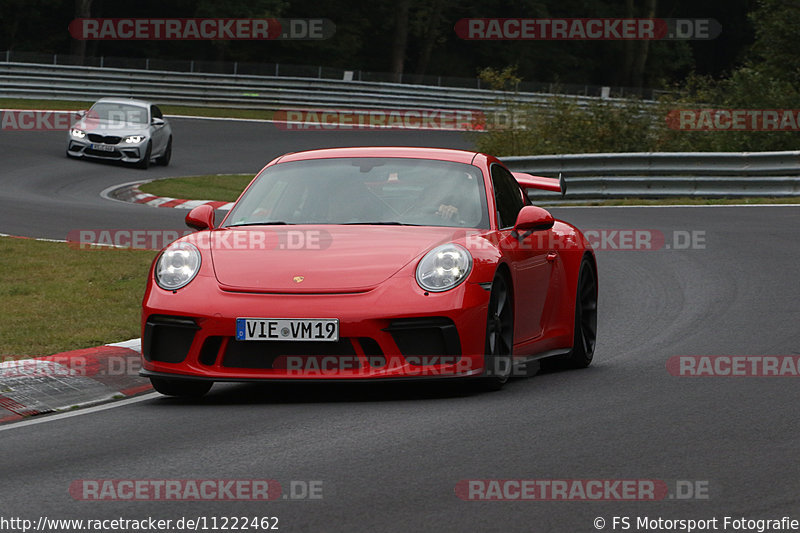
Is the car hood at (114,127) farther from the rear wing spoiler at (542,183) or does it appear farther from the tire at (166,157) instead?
the rear wing spoiler at (542,183)

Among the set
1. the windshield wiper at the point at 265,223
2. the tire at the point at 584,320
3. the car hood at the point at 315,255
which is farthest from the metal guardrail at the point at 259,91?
the car hood at the point at 315,255

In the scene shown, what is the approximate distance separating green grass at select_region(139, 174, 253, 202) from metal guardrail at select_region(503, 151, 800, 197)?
5.71 m

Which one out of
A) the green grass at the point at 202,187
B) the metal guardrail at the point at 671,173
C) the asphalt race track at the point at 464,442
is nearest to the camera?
the asphalt race track at the point at 464,442

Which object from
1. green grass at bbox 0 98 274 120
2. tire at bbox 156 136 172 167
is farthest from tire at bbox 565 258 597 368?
green grass at bbox 0 98 274 120

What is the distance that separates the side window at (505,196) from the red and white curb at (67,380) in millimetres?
2318

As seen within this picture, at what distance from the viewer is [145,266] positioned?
13.0m

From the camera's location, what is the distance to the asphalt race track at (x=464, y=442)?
4875 millimetres

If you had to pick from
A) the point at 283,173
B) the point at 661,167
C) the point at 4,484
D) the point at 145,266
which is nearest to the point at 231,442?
the point at 4,484

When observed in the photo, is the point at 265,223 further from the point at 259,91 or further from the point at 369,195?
the point at 259,91

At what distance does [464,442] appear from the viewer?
6016mm

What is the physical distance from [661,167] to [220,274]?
1599 cm

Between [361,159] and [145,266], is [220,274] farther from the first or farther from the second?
[145,266]

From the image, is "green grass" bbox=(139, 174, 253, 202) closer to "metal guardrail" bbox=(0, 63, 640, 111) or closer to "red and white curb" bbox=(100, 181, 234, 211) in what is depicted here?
"red and white curb" bbox=(100, 181, 234, 211)

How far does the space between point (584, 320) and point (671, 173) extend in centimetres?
1372
